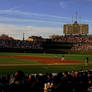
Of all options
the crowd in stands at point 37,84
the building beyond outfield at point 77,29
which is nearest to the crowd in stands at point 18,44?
the building beyond outfield at point 77,29

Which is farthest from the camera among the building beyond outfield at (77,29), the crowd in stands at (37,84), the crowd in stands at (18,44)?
the building beyond outfield at (77,29)

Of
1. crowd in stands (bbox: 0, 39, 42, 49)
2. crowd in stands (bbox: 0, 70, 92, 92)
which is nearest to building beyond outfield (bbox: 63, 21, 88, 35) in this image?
crowd in stands (bbox: 0, 39, 42, 49)

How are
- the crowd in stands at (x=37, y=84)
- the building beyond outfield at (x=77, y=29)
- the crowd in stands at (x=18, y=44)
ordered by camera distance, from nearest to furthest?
the crowd in stands at (x=37, y=84), the crowd in stands at (x=18, y=44), the building beyond outfield at (x=77, y=29)

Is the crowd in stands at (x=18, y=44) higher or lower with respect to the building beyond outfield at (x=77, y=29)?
lower

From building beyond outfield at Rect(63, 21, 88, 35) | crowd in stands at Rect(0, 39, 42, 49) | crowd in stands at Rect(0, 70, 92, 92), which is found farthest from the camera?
building beyond outfield at Rect(63, 21, 88, 35)

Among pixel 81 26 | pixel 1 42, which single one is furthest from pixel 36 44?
pixel 81 26

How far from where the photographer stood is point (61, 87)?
755cm

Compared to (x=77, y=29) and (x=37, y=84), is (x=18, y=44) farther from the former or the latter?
(x=37, y=84)

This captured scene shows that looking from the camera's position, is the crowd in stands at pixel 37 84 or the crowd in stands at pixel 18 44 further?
the crowd in stands at pixel 18 44

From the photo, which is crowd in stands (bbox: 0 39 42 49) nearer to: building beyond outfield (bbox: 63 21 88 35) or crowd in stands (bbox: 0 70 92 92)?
building beyond outfield (bbox: 63 21 88 35)

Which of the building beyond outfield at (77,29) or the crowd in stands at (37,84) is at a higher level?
the building beyond outfield at (77,29)

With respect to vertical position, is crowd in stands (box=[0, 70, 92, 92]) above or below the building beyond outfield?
below

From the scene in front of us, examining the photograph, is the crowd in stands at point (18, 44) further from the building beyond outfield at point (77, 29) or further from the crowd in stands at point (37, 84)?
the crowd in stands at point (37, 84)

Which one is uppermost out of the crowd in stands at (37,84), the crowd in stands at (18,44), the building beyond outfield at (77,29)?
the building beyond outfield at (77,29)
